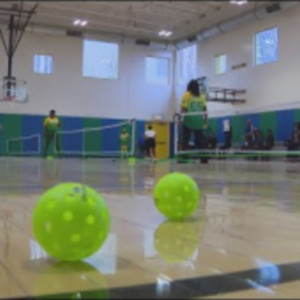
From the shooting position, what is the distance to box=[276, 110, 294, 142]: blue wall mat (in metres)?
21.4

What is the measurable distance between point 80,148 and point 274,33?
1159 cm

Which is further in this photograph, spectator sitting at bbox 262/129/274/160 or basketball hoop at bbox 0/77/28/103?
basketball hoop at bbox 0/77/28/103

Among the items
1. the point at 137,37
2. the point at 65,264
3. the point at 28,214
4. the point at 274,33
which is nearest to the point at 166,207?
the point at 28,214

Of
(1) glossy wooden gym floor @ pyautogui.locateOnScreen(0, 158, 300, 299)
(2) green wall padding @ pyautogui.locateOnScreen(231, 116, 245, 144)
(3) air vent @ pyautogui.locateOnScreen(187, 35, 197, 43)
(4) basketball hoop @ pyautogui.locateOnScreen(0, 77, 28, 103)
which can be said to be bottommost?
(1) glossy wooden gym floor @ pyautogui.locateOnScreen(0, 158, 300, 299)

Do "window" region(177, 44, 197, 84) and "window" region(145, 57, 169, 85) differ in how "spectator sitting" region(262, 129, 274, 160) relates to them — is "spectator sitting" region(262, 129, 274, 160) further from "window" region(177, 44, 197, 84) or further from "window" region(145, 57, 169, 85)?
"window" region(145, 57, 169, 85)

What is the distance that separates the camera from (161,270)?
5.96 ft

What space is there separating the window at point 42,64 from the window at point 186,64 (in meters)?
7.35

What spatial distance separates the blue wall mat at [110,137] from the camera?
27.8 metres

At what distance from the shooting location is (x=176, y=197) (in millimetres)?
3135

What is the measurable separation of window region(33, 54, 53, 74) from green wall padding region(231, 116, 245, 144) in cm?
996

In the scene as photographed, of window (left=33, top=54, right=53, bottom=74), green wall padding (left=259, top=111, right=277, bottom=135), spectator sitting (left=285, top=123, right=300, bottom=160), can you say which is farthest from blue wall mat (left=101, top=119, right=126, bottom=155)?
spectator sitting (left=285, top=123, right=300, bottom=160)

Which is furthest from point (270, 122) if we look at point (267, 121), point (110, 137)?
point (110, 137)

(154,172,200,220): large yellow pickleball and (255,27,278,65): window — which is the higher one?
(255,27,278,65): window

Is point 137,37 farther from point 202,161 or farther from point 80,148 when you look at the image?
point 202,161
